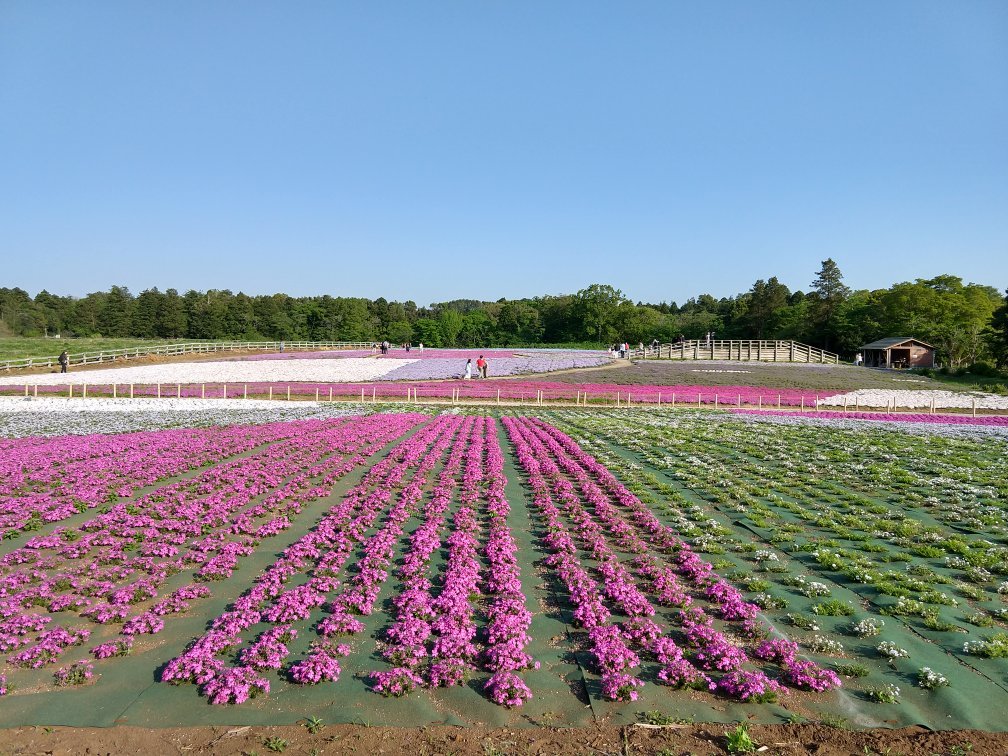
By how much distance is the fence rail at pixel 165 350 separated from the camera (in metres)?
54.5

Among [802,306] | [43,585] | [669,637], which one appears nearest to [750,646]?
[669,637]

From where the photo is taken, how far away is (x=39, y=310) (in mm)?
122312

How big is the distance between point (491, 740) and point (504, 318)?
5290 inches

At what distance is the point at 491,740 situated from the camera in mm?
5434

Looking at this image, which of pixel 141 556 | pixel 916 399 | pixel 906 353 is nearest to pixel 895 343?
pixel 906 353

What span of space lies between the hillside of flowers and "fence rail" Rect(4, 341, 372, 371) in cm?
4632

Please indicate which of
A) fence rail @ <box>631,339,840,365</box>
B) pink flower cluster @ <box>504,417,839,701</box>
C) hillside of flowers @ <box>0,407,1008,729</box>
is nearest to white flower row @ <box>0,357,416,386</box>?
hillside of flowers @ <box>0,407,1008,729</box>

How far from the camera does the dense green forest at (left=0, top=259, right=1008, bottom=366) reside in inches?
3984

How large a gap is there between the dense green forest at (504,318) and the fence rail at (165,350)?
22989 millimetres

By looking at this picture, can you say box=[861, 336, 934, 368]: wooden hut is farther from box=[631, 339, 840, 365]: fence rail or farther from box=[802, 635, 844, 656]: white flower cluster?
box=[802, 635, 844, 656]: white flower cluster

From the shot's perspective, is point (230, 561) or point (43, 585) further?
point (230, 561)

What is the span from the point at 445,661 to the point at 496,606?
1.42m

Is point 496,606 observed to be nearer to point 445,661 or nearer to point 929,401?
point 445,661

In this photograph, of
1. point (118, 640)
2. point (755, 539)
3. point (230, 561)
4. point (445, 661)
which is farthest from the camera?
point (755, 539)
